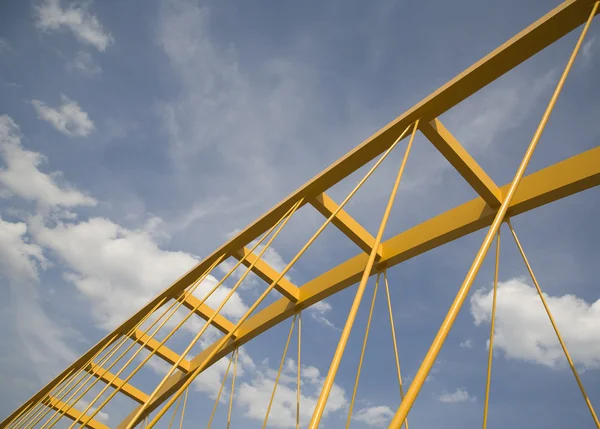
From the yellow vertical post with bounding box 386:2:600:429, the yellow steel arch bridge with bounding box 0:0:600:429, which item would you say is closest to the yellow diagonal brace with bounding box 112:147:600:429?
the yellow steel arch bridge with bounding box 0:0:600:429

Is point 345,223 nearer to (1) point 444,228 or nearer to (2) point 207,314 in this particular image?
(1) point 444,228

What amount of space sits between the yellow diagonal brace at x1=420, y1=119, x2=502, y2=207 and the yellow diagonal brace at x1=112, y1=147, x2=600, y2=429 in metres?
0.28

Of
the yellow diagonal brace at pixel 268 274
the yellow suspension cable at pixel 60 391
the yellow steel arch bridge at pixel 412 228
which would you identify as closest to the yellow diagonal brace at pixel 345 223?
the yellow steel arch bridge at pixel 412 228

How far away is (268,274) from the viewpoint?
7.58 metres

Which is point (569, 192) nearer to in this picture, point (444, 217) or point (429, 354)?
point (444, 217)

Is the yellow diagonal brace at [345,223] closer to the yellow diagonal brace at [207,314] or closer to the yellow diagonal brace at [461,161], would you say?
the yellow diagonal brace at [461,161]

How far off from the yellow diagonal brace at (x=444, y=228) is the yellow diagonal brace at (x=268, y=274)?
0.19m

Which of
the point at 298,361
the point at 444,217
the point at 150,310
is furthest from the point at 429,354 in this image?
the point at 150,310

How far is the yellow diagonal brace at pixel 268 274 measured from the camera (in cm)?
728

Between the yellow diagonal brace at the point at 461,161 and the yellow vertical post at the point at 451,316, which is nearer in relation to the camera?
the yellow vertical post at the point at 451,316

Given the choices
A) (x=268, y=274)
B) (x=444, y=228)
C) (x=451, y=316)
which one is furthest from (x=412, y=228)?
(x=451, y=316)

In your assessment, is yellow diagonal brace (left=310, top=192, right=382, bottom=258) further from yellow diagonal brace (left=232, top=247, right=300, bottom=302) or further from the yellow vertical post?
the yellow vertical post

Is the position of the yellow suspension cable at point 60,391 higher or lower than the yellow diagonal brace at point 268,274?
lower

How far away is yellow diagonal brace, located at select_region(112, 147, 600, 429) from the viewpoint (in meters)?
4.69
